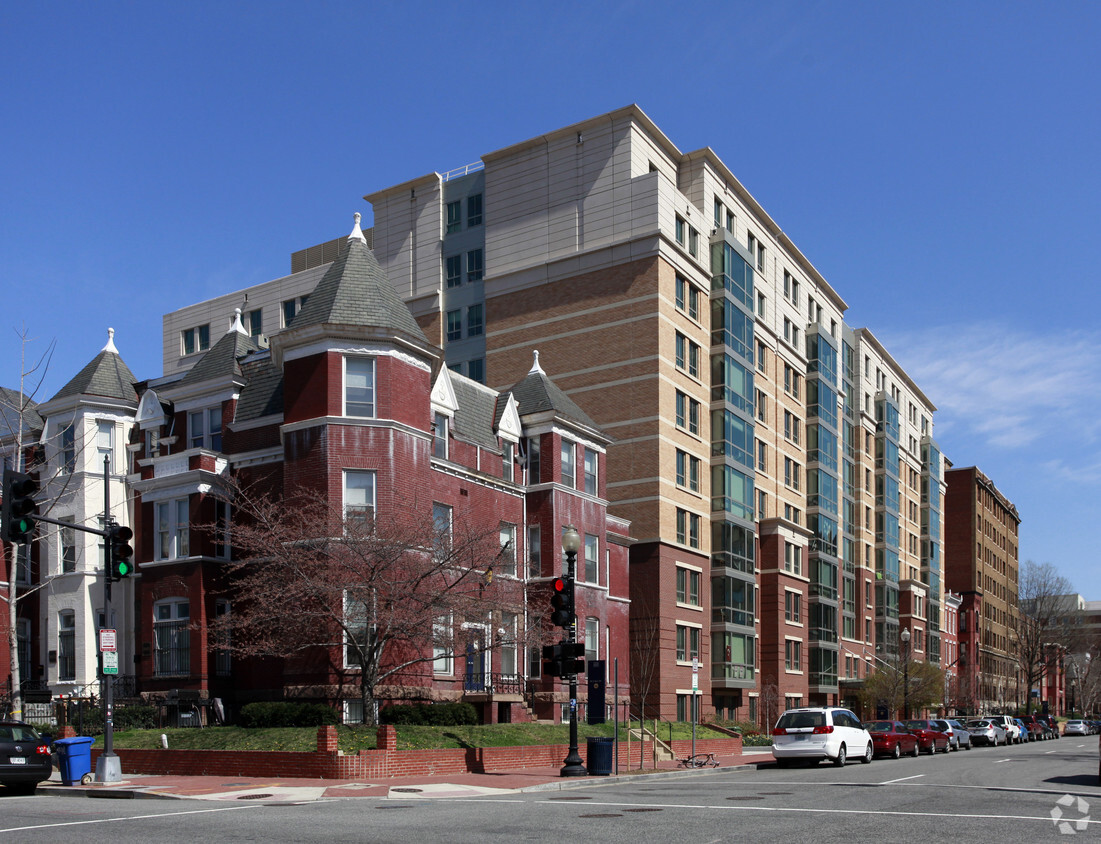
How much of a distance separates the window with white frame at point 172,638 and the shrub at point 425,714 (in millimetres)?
7844

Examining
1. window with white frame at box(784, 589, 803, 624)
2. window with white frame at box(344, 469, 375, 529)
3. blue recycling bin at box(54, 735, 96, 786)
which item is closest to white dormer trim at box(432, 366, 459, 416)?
A: window with white frame at box(344, 469, 375, 529)

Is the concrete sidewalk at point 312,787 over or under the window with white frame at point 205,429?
under

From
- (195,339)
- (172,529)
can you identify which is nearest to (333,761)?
(172,529)

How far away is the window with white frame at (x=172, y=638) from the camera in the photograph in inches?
1400

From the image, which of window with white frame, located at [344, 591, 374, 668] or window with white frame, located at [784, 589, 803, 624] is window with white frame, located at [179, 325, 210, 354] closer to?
window with white frame, located at [784, 589, 803, 624]

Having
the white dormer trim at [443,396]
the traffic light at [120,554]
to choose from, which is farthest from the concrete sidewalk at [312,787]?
the white dormer trim at [443,396]

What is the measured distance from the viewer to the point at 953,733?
5097 centimetres

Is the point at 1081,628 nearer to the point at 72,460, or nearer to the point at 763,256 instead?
the point at 763,256

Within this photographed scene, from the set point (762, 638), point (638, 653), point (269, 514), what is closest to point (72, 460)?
point (269, 514)

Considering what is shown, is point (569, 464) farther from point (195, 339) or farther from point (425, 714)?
point (195, 339)

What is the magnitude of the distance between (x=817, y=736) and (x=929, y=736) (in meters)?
16.8

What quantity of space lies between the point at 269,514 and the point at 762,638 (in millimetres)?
35784

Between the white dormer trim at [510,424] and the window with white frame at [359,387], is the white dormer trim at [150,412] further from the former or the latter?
the white dormer trim at [510,424]

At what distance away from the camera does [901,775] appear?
28.1m
